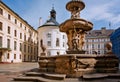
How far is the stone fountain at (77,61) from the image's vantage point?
8326mm

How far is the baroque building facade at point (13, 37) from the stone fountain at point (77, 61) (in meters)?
25.6

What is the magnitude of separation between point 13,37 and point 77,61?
33.9 metres

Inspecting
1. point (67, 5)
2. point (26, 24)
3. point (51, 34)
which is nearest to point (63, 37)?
point (51, 34)

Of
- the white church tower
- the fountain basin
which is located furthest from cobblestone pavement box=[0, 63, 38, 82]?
the white church tower

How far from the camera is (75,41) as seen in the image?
10820 mm

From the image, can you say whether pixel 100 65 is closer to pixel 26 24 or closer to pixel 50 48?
pixel 50 48

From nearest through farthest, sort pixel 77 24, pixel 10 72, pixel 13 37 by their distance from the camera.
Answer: pixel 77 24 → pixel 10 72 → pixel 13 37

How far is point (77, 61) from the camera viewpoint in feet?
27.4

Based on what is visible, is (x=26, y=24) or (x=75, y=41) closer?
(x=75, y=41)

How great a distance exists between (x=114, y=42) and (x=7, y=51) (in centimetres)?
2696

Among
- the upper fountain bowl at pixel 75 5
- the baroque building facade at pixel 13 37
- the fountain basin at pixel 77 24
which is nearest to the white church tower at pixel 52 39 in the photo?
the baroque building facade at pixel 13 37

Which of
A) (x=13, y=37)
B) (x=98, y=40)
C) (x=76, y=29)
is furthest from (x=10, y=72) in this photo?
(x=98, y=40)

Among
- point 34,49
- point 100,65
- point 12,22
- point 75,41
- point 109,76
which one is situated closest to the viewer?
point 109,76

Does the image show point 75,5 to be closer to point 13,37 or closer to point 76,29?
point 76,29
